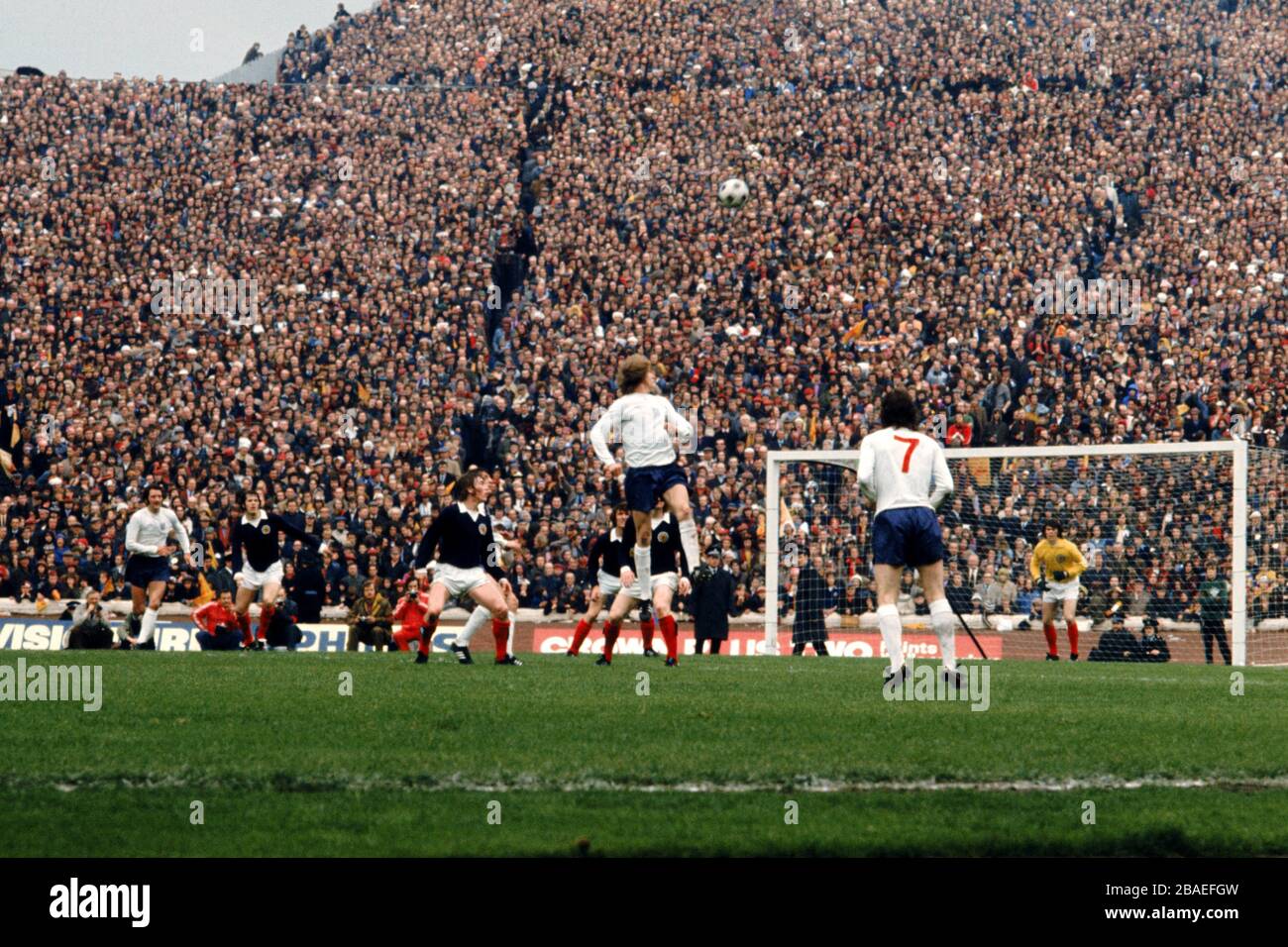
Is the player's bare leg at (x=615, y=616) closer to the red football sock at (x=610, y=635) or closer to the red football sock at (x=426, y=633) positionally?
the red football sock at (x=610, y=635)

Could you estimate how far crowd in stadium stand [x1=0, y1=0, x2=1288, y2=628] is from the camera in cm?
2933

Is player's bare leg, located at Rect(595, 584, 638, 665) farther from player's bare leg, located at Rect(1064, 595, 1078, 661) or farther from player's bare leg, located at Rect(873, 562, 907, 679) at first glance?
player's bare leg, located at Rect(1064, 595, 1078, 661)

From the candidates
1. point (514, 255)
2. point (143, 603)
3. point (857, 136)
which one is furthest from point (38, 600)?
point (857, 136)

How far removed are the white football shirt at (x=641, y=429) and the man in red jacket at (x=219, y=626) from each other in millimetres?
10041

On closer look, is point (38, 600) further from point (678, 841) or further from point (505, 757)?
point (678, 841)

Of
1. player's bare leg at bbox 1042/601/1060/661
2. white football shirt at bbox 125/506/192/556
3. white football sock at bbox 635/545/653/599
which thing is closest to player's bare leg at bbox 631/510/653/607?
white football sock at bbox 635/545/653/599

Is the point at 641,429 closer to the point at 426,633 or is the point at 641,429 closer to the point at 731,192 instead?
the point at 426,633

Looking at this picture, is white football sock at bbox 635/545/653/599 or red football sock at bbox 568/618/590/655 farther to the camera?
red football sock at bbox 568/618/590/655

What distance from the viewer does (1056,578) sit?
899 inches

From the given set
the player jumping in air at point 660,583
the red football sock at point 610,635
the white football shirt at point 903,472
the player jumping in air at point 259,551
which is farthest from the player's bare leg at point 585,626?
the white football shirt at point 903,472

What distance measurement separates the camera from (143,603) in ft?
72.3

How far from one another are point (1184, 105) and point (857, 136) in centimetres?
826

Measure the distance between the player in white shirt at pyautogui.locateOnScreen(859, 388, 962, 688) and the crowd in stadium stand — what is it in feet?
44.4

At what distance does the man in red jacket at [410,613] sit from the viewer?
21.7 meters
